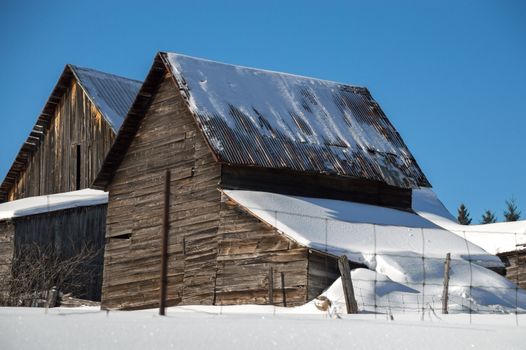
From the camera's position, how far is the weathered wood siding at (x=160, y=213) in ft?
85.3

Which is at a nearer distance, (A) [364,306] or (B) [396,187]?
(A) [364,306]

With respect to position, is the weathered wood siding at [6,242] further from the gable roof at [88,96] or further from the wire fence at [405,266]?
the wire fence at [405,266]

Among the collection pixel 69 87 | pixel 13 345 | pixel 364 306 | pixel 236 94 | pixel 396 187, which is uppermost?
pixel 69 87

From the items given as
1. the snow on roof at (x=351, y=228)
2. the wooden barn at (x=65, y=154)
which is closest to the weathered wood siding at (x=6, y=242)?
the wooden barn at (x=65, y=154)

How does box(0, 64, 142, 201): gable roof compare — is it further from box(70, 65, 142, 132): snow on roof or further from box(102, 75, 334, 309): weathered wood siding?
box(102, 75, 334, 309): weathered wood siding

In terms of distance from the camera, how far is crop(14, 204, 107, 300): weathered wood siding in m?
32.4

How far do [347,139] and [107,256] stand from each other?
674 cm

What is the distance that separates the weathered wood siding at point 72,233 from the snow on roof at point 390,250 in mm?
7800

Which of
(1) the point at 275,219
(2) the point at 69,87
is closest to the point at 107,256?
(1) the point at 275,219

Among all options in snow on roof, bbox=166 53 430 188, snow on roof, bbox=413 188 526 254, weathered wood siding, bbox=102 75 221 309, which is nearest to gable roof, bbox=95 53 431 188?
snow on roof, bbox=166 53 430 188

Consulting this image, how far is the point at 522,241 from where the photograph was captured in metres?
34.4

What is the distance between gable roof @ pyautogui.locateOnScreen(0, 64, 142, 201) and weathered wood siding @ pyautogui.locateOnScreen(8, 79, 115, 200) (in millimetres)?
202

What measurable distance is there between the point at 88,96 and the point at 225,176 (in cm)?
1172

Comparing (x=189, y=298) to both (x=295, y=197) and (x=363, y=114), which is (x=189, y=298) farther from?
(x=363, y=114)
